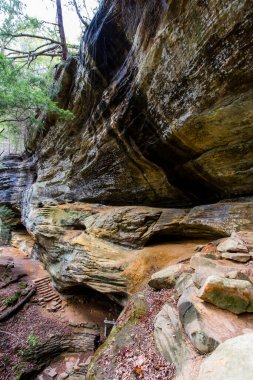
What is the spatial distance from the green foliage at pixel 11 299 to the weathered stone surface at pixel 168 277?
378 inches

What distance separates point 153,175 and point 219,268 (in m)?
5.14

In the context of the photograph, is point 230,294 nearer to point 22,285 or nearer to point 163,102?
point 163,102

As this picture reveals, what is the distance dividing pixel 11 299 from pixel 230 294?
12282 mm

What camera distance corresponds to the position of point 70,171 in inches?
497

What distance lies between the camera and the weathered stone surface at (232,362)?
5.28ft

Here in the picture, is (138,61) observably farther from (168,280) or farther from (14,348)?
(14,348)

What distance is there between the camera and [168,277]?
17.0 ft

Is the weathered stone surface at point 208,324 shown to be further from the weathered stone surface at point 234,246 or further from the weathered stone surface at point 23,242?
the weathered stone surface at point 23,242

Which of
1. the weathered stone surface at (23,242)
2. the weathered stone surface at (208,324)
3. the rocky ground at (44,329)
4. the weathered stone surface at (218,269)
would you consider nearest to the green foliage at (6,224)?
the weathered stone surface at (23,242)

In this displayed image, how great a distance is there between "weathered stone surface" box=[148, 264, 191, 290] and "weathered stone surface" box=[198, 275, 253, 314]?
1.89m

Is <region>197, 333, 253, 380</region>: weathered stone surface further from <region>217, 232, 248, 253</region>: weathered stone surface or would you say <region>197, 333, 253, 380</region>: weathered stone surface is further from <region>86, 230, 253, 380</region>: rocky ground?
<region>217, 232, 248, 253</region>: weathered stone surface

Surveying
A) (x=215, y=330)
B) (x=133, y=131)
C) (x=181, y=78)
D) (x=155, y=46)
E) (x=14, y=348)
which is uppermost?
(x=155, y=46)

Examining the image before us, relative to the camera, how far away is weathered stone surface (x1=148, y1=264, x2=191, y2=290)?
5.04 m

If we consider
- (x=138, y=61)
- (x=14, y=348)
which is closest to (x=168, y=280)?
(x=138, y=61)
